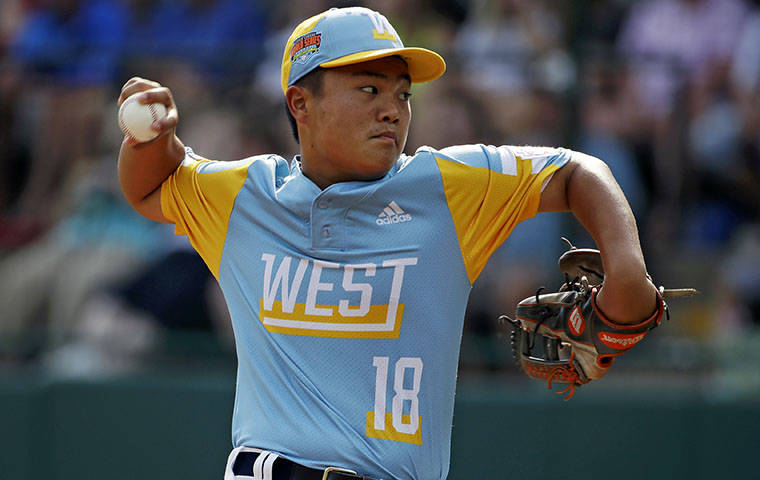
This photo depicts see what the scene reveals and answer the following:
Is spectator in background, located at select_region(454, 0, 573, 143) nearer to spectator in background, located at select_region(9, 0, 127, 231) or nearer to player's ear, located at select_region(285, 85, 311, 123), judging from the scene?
spectator in background, located at select_region(9, 0, 127, 231)

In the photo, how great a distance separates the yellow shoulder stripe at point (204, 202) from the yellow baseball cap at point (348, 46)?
0.40m

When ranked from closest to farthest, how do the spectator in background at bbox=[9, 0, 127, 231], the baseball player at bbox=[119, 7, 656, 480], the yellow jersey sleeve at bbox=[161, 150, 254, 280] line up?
the baseball player at bbox=[119, 7, 656, 480], the yellow jersey sleeve at bbox=[161, 150, 254, 280], the spectator in background at bbox=[9, 0, 127, 231]

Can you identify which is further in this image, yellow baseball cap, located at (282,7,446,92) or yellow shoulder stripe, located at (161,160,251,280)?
yellow shoulder stripe, located at (161,160,251,280)

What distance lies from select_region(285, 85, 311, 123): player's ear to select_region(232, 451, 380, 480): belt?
3.67 ft

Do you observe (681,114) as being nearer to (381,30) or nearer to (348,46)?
(381,30)

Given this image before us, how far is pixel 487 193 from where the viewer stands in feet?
11.0

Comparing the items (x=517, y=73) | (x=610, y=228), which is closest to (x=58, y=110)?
(x=517, y=73)

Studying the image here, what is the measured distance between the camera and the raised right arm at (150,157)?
3493mm

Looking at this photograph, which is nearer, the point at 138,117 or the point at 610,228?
the point at 610,228

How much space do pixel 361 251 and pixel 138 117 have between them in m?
0.83

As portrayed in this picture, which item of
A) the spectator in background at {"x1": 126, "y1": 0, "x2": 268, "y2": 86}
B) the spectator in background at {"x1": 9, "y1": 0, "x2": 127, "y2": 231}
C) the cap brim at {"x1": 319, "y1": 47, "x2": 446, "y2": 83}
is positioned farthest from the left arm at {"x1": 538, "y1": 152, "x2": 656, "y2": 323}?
the spectator in background at {"x1": 9, "y1": 0, "x2": 127, "y2": 231}

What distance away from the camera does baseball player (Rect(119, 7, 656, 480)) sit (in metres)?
3.18

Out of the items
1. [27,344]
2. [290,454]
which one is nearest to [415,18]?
[27,344]

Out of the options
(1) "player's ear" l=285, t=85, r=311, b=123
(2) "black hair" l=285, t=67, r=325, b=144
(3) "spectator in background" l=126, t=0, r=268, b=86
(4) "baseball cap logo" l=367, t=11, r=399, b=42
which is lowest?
(1) "player's ear" l=285, t=85, r=311, b=123
